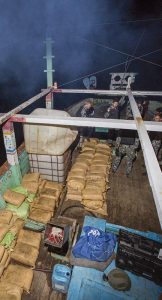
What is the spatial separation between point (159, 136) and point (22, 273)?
6.79 m

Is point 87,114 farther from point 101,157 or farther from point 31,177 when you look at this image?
point 31,177

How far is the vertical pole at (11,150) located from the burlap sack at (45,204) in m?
0.97

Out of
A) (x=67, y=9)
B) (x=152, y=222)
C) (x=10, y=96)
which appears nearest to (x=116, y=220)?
(x=152, y=222)

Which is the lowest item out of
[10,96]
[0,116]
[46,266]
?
[10,96]

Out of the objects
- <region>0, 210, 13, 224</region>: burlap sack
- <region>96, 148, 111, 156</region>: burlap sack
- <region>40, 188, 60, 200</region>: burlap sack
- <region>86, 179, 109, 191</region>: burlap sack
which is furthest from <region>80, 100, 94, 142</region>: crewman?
<region>0, 210, 13, 224</region>: burlap sack

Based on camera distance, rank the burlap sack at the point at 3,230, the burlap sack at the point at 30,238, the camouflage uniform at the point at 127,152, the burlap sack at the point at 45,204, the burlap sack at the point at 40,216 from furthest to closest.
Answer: the camouflage uniform at the point at 127,152, the burlap sack at the point at 45,204, the burlap sack at the point at 40,216, the burlap sack at the point at 30,238, the burlap sack at the point at 3,230

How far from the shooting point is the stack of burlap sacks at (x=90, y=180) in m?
6.45

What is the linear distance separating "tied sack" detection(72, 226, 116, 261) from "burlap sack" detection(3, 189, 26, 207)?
6.94 feet

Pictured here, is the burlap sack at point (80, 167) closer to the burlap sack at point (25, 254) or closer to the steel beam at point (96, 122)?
the steel beam at point (96, 122)

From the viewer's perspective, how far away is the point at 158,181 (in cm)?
233

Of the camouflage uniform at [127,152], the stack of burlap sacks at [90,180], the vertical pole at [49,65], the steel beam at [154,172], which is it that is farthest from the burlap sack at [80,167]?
the steel beam at [154,172]

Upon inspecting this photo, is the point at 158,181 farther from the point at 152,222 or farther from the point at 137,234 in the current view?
the point at 152,222

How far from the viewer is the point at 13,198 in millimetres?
5863

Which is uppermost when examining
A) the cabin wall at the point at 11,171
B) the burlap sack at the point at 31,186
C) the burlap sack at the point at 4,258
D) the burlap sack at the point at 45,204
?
the cabin wall at the point at 11,171
